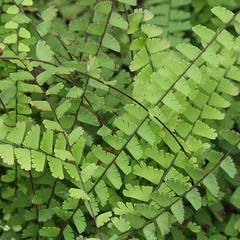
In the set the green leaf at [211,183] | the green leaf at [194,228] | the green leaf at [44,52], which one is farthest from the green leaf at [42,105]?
the green leaf at [194,228]

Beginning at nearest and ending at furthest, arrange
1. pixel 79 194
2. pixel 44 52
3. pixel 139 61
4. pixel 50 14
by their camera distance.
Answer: pixel 79 194 < pixel 44 52 < pixel 139 61 < pixel 50 14

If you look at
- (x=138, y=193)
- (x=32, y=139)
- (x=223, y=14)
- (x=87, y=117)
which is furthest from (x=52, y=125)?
(x=223, y=14)

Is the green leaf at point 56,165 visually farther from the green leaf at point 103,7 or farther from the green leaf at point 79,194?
the green leaf at point 103,7

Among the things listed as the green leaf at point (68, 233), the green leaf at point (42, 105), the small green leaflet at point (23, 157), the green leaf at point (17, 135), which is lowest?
the green leaf at point (68, 233)

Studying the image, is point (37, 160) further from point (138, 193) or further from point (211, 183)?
point (211, 183)

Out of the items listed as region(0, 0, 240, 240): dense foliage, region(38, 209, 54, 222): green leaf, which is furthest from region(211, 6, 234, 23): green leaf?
region(38, 209, 54, 222): green leaf

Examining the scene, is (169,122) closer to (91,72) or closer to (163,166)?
(163,166)

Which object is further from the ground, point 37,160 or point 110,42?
point 110,42

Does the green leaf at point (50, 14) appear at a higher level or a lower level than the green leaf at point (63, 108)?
higher
